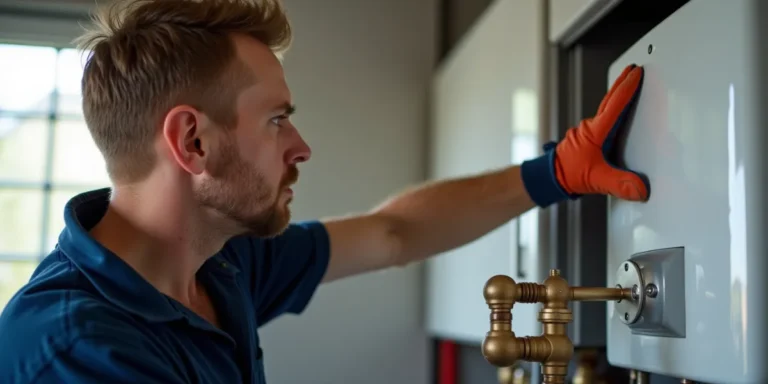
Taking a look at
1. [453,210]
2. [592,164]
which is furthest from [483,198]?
[592,164]

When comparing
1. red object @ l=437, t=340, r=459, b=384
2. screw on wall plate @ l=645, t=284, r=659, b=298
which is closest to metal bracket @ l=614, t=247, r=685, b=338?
screw on wall plate @ l=645, t=284, r=659, b=298

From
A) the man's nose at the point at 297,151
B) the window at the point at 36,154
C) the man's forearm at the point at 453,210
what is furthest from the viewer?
the window at the point at 36,154

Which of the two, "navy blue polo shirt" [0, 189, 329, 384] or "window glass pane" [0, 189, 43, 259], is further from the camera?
"window glass pane" [0, 189, 43, 259]

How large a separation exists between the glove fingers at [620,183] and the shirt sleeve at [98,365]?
55 cm

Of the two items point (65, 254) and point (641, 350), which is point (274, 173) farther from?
point (641, 350)

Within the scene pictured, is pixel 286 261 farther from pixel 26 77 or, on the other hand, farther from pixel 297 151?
pixel 26 77

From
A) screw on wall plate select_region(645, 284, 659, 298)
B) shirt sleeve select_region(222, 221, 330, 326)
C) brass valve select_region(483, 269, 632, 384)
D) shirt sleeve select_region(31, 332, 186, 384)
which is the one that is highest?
shirt sleeve select_region(222, 221, 330, 326)

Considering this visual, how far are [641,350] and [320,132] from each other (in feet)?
3.87

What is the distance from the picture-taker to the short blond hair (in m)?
1.00

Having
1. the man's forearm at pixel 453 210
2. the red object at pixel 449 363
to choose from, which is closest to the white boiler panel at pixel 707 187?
the man's forearm at pixel 453 210

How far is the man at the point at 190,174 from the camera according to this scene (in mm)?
904

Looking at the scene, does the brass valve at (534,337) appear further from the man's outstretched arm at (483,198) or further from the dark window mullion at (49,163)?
the dark window mullion at (49,163)

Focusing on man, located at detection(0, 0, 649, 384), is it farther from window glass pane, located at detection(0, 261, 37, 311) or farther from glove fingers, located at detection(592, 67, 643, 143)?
window glass pane, located at detection(0, 261, 37, 311)

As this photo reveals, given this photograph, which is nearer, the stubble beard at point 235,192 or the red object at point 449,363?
the stubble beard at point 235,192
